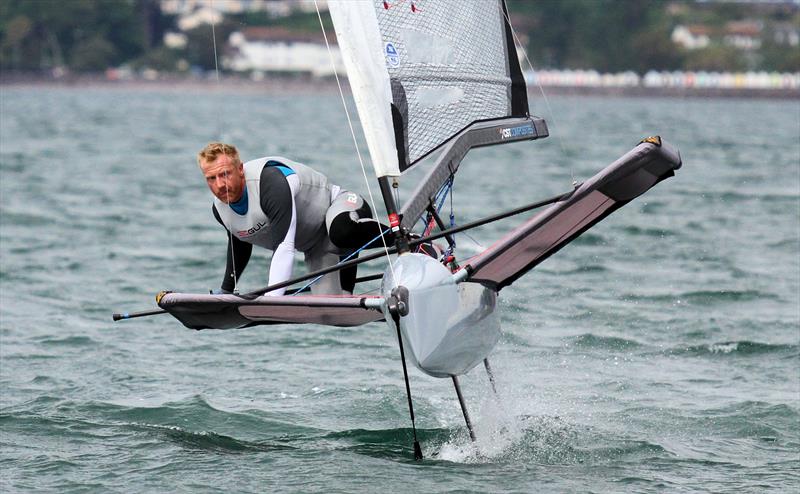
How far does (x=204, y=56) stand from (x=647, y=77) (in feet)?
133

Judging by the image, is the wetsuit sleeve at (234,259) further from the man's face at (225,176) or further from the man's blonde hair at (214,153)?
the man's blonde hair at (214,153)

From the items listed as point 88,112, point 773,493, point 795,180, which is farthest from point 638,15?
point 773,493

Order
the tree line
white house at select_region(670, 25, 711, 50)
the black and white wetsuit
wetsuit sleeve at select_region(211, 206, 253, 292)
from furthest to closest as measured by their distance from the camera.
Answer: white house at select_region(670, 25, 711, 50) < the tree line < wetsuit sleeve at select_region(211, 206, 253, 292) < the black and white wetsuit

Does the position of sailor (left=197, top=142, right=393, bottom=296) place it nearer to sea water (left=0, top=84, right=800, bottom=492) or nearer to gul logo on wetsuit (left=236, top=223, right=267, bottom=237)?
gul logo on wetsuit (left=236, top=223, right=267, bottom=237)

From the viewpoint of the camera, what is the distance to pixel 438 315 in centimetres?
639

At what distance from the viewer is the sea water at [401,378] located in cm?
705

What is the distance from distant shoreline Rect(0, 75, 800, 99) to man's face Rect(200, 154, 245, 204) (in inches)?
4293

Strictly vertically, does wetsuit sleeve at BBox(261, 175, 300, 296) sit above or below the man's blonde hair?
below

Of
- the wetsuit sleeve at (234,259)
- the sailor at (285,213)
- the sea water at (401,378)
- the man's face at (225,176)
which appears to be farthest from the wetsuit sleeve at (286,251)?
the sea water at (401,378)

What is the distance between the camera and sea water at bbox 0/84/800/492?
705cm

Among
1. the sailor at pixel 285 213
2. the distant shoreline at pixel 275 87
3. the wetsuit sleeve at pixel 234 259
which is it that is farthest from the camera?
the distant shoreline at pixel 275 87

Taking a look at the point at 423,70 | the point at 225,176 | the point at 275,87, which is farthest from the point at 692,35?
the point at 225,176

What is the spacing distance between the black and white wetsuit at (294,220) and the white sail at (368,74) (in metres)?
0.39

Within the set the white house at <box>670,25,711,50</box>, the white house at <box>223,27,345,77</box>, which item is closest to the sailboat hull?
the white house at <box>670,25,711,50</box>
